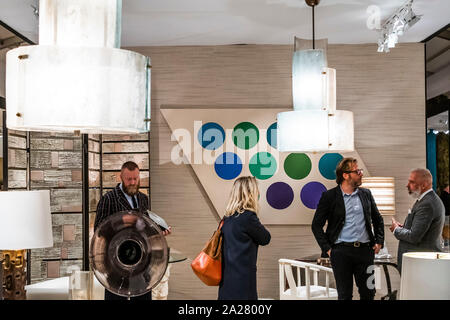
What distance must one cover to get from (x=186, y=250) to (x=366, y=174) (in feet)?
6.43

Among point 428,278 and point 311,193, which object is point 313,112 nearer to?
point 428,278

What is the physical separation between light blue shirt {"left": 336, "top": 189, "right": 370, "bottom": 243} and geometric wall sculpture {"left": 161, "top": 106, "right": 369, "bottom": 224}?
1.53 metres

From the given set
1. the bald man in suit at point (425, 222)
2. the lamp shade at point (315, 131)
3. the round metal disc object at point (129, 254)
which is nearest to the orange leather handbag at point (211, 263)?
the lamp shade at point (315, 131)

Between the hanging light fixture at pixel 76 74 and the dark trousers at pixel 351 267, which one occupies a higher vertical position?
the hanging light fixture at pixel 76 74

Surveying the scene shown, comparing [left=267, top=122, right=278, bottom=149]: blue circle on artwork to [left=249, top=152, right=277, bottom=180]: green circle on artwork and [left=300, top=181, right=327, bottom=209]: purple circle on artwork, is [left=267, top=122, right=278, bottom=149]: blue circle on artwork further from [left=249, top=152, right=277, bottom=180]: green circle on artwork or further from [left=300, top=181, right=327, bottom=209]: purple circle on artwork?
[left=300, top=181, right=327, bottom=209]: purple circle on artwork

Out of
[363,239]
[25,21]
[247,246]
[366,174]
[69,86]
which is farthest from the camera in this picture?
[366,174]

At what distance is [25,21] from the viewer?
4.75m

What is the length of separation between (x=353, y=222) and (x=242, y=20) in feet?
6.74

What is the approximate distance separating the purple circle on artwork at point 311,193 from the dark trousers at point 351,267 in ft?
5.15

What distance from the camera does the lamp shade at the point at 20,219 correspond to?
3.13m

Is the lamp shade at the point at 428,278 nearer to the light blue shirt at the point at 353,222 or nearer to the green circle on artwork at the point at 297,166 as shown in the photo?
the light blue shirt at the point at 353,222

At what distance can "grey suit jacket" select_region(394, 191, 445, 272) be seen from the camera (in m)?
4.02
